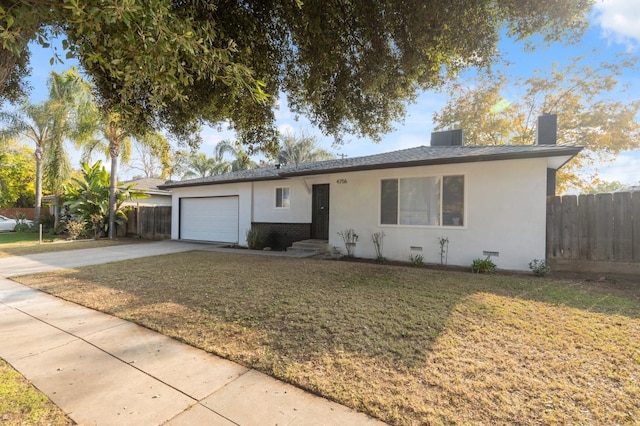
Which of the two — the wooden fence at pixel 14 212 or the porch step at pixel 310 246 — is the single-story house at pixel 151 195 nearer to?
the wooden fence at pixel 14 212

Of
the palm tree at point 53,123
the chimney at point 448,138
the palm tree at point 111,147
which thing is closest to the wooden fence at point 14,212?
the palm tree at point 53,123

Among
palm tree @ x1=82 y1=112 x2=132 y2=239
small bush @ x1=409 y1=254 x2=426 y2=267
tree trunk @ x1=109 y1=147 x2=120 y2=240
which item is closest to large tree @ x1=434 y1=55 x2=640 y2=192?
small bush @ x1=409 y1=254 x2=426 y2=267

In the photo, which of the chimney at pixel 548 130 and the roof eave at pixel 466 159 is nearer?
the roof eave at pixel 466 159

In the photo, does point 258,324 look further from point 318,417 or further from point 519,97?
point 519,97

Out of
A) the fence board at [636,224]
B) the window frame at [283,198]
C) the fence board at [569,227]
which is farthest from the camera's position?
the window frame at [283,198]

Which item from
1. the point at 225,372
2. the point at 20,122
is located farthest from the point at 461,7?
the point at 20,122

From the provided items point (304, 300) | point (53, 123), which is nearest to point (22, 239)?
point (53, 123)

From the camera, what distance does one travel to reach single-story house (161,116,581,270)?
7648 millimetres

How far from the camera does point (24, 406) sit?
2.43 meters

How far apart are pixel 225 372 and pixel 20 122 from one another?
26.1 meters

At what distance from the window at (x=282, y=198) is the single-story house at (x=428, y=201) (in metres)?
0.04

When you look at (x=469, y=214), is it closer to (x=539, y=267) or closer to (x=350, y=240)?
(x=539, y=267)

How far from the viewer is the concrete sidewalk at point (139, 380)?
2.31 m

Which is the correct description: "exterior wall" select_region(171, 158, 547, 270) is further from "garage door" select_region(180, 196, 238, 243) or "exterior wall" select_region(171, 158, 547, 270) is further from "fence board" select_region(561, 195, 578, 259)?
"garage door" select_region(180, 196, 238, 243)
